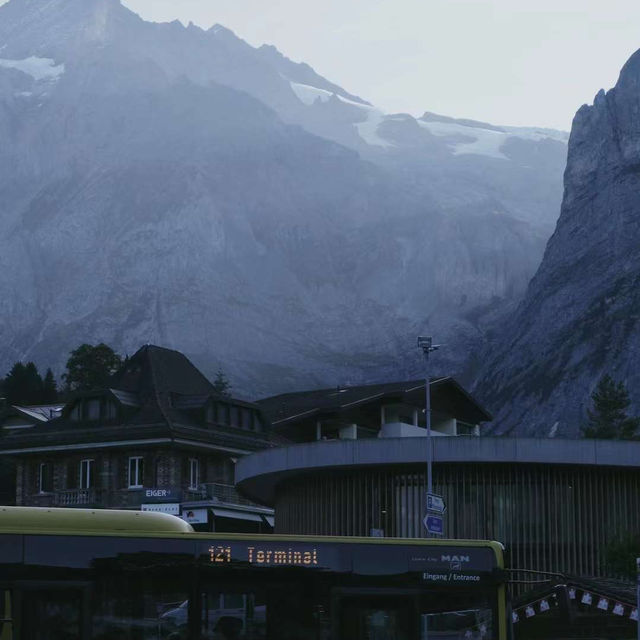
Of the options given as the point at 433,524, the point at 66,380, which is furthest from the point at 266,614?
the point at 66,380

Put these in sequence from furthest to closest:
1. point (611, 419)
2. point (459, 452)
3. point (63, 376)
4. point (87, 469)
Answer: point (63, 376) < point (611, 419) < point (87, 469) < point (459, 452)

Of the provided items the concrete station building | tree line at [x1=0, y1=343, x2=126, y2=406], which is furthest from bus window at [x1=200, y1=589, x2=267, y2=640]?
tree line at [x1=0, y1=343, x2=126, y2=406]

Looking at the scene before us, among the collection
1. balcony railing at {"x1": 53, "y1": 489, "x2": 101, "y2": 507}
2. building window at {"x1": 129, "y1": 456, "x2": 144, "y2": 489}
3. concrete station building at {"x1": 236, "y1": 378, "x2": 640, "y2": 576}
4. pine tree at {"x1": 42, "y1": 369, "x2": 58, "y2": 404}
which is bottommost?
concrete station building at {"x1": 236, "y1": 378, "x2": 640, "y2": 576}

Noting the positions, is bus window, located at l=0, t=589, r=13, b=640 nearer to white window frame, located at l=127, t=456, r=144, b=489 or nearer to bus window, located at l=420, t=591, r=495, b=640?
bus window, located at l=420, t=591, r=495, b=640

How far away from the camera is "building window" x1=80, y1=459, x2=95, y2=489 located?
7719cm

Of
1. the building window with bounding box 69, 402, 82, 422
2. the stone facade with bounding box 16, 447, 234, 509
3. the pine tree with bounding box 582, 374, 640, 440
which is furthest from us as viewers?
the pine tree with bounding box 582, 374, 640, 440

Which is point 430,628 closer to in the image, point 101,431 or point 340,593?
point 340,593

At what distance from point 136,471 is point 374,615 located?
192 ft

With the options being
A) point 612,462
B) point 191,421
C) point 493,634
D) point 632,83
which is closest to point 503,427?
point 632,83

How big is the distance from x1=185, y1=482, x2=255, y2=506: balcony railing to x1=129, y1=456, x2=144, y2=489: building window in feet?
10.3

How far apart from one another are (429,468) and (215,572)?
25182 millimetres

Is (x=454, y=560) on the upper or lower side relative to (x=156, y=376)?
lower

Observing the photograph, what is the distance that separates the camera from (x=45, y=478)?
8019cm

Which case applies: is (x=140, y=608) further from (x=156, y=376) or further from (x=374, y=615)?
(x=156, y=376)
